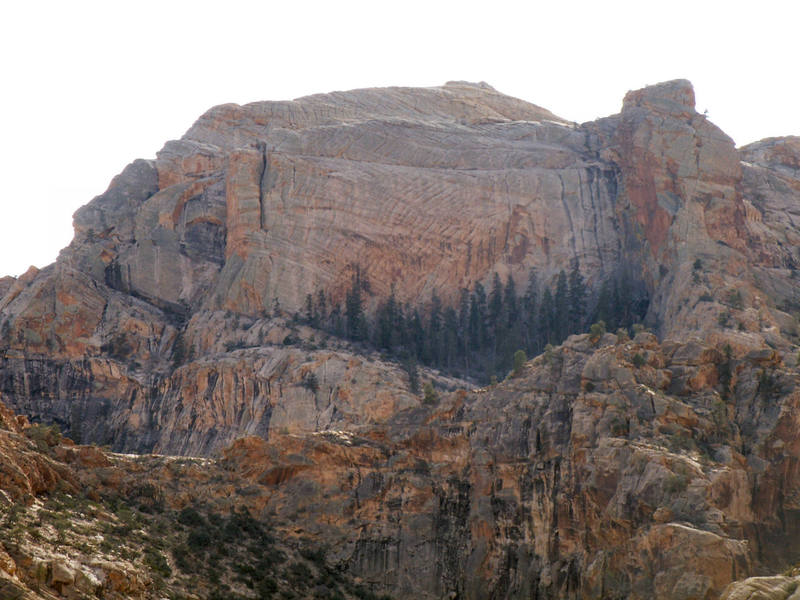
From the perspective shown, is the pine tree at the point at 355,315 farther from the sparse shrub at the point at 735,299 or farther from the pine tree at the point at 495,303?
the sparse shrub at the point at 735,299

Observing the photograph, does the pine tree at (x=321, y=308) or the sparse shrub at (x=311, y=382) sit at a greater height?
the pine tree at (x=321, y=308)

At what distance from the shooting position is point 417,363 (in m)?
126

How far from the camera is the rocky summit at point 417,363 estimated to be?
87.9 m

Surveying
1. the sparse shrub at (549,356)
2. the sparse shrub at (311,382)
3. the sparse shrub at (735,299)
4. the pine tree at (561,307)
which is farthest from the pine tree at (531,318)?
the sparse shrub at (549,356)

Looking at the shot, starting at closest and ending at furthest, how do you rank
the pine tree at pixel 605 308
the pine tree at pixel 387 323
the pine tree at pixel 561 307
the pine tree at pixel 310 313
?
the pine tree at pixel 387 323
the pine tree at pixel 310 313
the pine tree at pixel 605 308
the pine tree at pixel 561 307

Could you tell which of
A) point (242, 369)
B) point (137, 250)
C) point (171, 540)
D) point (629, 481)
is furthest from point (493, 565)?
point (137, 250)

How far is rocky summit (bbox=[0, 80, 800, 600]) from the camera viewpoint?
3462 inches

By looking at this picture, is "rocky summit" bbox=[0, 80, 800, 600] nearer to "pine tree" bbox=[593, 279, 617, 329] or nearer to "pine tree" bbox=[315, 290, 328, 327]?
"pine tree" bbox=[315, 290, 328, 327]

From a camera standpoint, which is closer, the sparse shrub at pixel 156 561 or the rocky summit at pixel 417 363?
the sparse shrub at pixel 156 561

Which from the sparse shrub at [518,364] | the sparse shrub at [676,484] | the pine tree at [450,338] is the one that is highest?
the pine tree at [450,338]

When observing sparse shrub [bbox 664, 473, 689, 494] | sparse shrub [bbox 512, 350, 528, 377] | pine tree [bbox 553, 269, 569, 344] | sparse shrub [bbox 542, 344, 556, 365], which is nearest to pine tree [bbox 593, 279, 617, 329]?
pine tree [bbox 553, 269, 569, 344]

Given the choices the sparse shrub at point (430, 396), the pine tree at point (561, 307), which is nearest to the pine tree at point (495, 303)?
the pine tree at point (561, 307)

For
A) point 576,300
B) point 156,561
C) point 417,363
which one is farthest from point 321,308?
point 156,561

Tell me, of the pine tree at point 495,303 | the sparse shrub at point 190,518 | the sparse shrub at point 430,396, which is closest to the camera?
the sparse shrub at point 190,518
